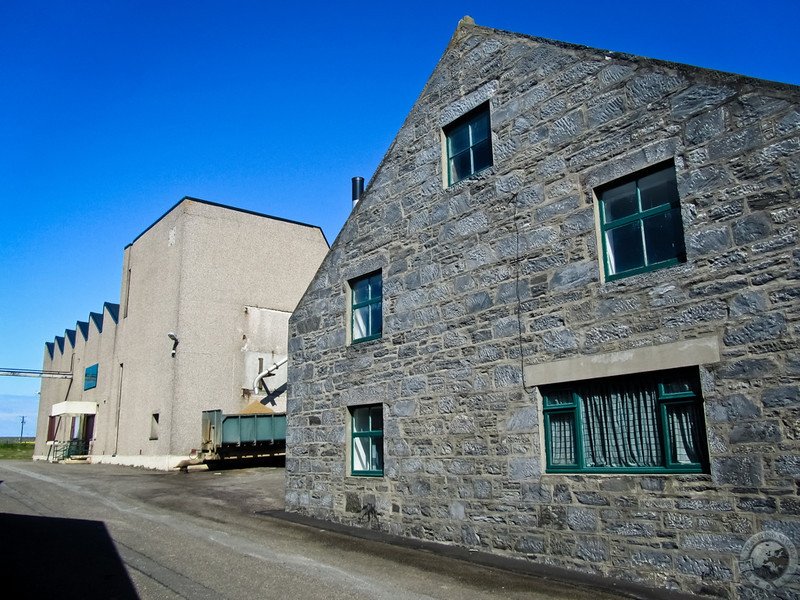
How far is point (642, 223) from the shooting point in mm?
8141

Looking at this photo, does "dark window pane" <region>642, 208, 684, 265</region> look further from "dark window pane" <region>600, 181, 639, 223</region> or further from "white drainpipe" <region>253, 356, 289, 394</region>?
"white drainpipe" <region>253, 356, 289, 394</region>

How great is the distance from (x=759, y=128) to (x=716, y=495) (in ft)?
13.0

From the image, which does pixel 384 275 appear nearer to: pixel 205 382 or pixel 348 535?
pixel 348 535

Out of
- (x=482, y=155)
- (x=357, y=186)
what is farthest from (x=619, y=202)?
(x=357, y=186)

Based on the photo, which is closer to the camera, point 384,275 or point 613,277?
point 613,277

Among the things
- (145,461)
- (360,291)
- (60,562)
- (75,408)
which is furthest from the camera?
(75,408)

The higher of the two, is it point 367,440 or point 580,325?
point 580,325

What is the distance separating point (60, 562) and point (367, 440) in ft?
17.4

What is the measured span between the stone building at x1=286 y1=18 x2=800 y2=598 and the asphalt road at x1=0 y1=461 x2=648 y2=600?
0.96 metres

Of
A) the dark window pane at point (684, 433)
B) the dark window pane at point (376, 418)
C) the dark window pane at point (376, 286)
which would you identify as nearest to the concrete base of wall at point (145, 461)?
the dark window pane at point (376, 418)

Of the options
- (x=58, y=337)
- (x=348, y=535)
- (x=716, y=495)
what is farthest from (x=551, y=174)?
(x=58, y=337)

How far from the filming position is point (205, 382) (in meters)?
26.6
